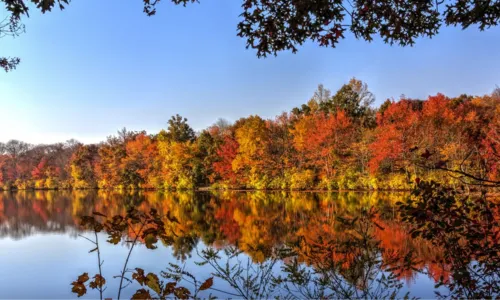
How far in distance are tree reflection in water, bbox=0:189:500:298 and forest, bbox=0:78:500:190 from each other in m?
5.47

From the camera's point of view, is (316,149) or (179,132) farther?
(179,132)

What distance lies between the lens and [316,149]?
1041 inches

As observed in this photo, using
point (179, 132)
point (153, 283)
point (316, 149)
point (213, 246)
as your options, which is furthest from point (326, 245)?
point (179, 132)

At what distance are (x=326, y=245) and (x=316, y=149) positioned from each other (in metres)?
22.3

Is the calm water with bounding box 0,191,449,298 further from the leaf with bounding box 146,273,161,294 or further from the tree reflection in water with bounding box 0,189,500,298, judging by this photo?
the leaf with bounding box 146,273,161,294

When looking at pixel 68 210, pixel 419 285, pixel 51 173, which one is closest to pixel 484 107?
pixel 419 285

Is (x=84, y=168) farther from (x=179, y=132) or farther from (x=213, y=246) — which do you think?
(x=213, y=246)

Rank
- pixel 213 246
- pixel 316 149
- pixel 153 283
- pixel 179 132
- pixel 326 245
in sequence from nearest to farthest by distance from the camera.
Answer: pixel 153 283
pixel 326 245
pixel 213 246
pixel 316 149
pixel 179 132

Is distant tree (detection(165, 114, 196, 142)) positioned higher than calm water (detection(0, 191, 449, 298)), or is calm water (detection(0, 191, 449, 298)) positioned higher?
distant tree (detection(165, 114, 196, 142))

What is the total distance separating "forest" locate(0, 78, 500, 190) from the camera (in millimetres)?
22188

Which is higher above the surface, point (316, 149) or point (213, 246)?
point (316, 149)

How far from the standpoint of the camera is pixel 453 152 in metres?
20.6

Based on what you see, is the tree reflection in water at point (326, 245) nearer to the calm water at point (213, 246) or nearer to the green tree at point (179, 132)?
the calm water at point (213, 246)

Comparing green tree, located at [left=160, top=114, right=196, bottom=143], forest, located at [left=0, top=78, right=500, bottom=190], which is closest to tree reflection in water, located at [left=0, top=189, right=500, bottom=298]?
forest, located at [left=0, top=78, right=500, bottom=190]
